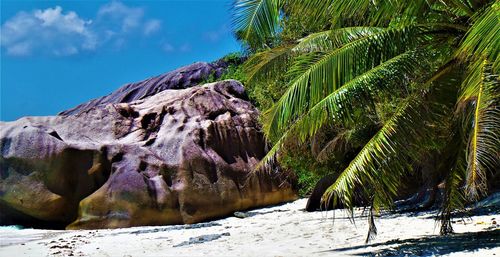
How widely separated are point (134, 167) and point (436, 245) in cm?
985

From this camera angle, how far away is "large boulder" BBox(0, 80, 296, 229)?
14891 millimetres

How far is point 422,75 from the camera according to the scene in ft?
25.9

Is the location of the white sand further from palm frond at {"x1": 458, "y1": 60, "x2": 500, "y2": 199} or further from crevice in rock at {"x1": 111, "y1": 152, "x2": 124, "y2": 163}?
crevice in rock at {"x1": 111, "y1": 152, "x2": 124, "y2": 163}

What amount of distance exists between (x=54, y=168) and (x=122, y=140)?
2332mm

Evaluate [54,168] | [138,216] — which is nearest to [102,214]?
[138,216]

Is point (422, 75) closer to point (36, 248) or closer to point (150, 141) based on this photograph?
point (36, 248)

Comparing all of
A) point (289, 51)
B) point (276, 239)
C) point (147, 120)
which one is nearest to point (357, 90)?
point (289, 51)

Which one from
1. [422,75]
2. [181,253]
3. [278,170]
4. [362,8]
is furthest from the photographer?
[278,170]

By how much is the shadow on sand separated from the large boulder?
7262mm

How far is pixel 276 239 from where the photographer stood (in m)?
9.70

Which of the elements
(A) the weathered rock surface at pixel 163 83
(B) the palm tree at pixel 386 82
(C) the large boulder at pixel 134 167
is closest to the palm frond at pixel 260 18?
(B) the palm tree at pixel 386 82

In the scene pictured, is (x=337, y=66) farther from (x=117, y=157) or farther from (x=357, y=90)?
(x=117, y=157)

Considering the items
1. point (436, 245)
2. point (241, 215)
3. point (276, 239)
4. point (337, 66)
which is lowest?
point (436, 245)

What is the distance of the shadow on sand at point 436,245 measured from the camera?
22.3 feet
